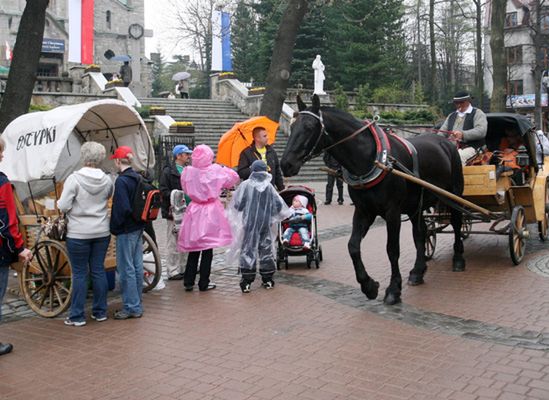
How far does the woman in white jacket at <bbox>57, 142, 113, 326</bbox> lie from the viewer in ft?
21.5

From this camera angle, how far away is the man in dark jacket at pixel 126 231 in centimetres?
677

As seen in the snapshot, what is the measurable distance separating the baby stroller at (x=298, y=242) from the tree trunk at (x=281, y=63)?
4.69m

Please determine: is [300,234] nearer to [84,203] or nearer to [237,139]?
[237,139]

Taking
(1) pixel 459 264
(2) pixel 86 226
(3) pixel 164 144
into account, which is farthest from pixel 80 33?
(1) pixel 459 264

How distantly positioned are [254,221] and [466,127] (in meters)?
3.75

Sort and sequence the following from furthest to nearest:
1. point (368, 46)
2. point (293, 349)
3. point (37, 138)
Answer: point (368, 46) < point (37, 138) < point (293, 349)

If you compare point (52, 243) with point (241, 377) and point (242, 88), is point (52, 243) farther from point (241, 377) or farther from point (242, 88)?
point (242, 88)

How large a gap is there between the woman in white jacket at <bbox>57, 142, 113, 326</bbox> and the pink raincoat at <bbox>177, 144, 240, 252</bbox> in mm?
1412

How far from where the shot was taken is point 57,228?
266 inches

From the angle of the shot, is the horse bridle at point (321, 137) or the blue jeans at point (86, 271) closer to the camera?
the blue jeans at point (86, 271)

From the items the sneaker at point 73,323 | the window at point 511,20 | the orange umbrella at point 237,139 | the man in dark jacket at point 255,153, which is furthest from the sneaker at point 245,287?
the window at point 511,20

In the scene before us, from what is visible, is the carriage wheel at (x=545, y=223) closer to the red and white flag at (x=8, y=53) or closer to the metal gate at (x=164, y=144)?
the metal gate at (x=164, y=144)

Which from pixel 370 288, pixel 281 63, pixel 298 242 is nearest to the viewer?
pixel 370 288

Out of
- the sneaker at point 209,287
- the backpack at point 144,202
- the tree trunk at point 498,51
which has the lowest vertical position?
the sneaker at point 209,287
